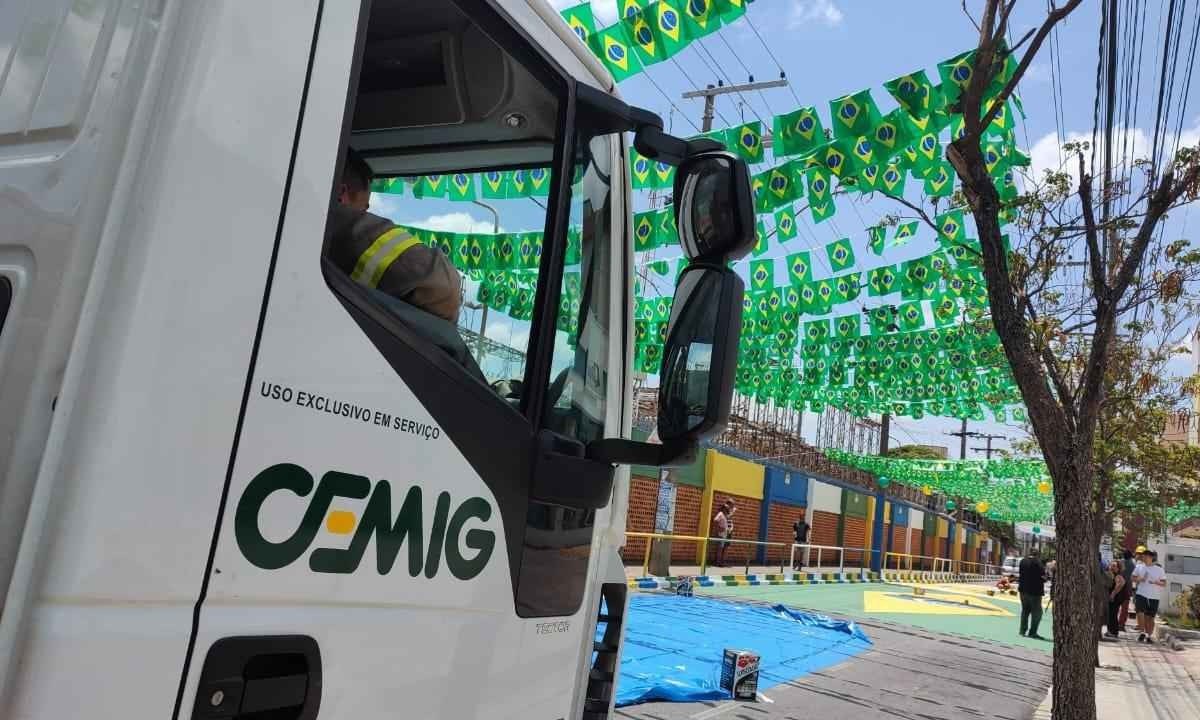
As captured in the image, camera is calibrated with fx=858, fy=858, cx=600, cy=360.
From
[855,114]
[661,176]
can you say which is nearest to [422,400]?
[855,114]

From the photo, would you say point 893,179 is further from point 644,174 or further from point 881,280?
point 881,280

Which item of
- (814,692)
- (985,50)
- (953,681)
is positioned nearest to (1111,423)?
(953,681)

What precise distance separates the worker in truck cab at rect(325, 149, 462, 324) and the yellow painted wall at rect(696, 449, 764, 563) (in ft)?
74.9

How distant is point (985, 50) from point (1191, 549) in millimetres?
27325

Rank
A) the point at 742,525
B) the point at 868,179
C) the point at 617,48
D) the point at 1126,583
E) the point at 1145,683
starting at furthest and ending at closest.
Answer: the point at 742,525 < the point at 1126,583 < the point at 1145,683 < the point at 868,179 < the point at 617,48

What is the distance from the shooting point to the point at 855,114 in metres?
8.80

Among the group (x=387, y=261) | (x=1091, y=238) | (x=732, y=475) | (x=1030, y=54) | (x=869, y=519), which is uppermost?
(x=1030, y=54)

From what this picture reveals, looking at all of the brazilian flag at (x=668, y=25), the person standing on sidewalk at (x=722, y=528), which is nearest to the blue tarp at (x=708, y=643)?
the brazilian flag at (x=668, y=25)

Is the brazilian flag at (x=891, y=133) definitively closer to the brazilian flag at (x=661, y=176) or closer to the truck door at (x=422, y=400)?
the brazilian flag at (x=661, y=176)

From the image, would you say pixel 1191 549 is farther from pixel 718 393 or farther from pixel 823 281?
pixel 718 393

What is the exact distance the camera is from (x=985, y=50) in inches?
254

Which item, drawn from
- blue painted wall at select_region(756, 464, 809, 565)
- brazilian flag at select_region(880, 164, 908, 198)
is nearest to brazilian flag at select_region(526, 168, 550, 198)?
brazilian flag at select_region(880, 164, 908, 198)

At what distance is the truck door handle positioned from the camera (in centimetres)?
133

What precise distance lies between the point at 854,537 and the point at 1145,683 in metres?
27.6
